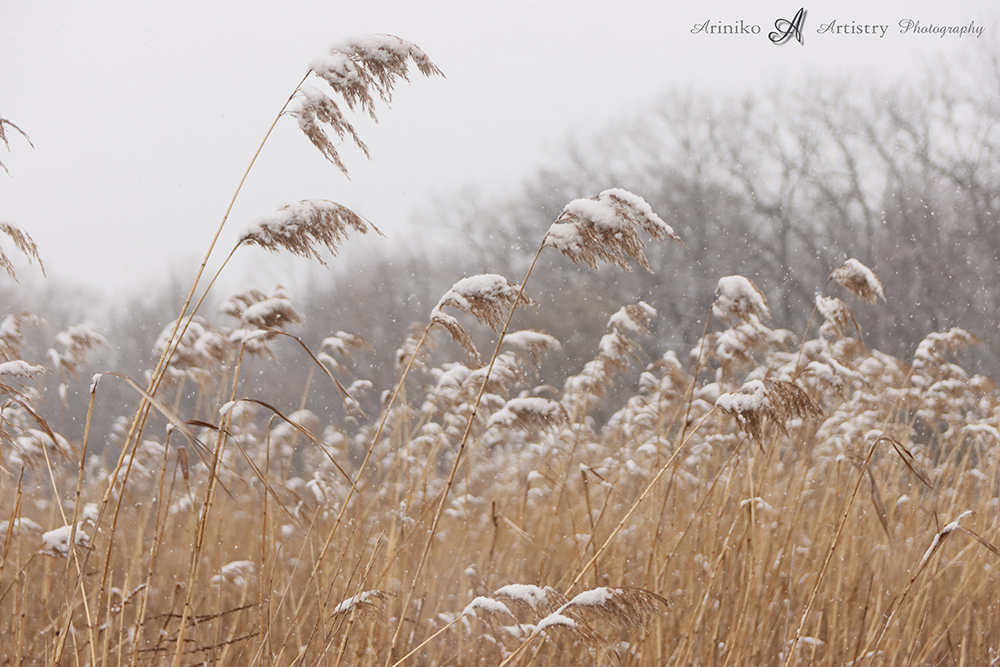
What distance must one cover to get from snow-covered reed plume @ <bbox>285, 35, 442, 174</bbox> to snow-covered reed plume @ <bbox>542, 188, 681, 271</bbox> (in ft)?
1.55

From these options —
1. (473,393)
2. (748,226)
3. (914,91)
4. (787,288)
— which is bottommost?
(473,393)

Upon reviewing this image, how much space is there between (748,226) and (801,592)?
466 inches

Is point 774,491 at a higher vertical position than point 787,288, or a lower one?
lower

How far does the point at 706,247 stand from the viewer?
1309 cm

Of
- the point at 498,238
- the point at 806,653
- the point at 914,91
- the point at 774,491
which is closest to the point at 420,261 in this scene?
the point at 498,238

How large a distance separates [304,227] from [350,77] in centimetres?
37

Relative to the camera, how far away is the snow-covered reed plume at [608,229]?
50.3 inches

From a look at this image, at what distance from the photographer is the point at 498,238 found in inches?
549

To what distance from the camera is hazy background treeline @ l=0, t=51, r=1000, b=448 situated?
11547 mm

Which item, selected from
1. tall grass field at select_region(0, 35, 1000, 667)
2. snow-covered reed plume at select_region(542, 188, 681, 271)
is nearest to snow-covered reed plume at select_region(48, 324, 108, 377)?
tall grass field at select_region(0, 35, 1000, 667)

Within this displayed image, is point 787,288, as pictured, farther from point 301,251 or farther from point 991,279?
point 301,251

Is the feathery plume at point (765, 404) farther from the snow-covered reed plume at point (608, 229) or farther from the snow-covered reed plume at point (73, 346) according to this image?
the snow-covered reed plume at point (73, 346)
